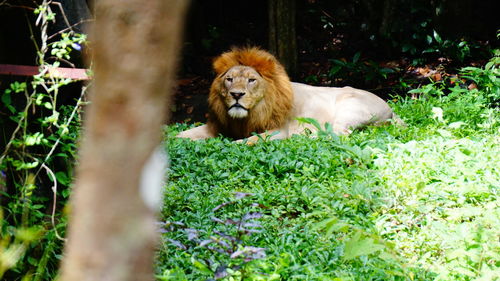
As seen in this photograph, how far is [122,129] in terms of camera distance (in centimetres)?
100

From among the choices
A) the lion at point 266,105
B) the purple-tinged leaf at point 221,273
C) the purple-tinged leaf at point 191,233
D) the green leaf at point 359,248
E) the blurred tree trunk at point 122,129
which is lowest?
the lion at point 266,105

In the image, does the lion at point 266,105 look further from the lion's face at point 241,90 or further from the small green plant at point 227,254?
the small green plant at point 227,254

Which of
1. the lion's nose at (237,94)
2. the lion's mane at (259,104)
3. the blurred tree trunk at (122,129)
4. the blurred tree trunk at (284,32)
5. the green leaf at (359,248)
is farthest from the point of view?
the blurred tree trunk at (284,32)

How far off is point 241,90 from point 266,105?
33cm

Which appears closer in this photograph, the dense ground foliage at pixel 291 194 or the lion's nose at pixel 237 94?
the dense ground foliage at pixel 291 194

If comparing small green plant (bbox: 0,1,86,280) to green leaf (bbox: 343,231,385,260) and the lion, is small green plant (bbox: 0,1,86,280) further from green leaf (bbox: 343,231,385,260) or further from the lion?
the lion

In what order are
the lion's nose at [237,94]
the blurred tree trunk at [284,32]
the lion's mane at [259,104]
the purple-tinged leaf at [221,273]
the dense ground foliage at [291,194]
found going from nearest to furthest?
the purple-tinged leaf at [221,273] → the dense ground foliage at [291,194] → the lion's nose at [237,94] → the lion's mane at [259,104] → the blurred tree trunk at [284,32]

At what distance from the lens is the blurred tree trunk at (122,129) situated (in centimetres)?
99

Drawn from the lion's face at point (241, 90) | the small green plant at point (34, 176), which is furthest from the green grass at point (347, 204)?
the lion's face at point (241, 90)

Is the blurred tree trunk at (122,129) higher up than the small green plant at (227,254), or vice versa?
the blurred tree trunk at (122,129)

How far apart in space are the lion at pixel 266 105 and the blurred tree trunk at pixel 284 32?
7.15 feet

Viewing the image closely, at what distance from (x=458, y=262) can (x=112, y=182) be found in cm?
264

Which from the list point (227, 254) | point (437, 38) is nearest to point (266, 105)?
point (227, 254)

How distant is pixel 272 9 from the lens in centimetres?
912
